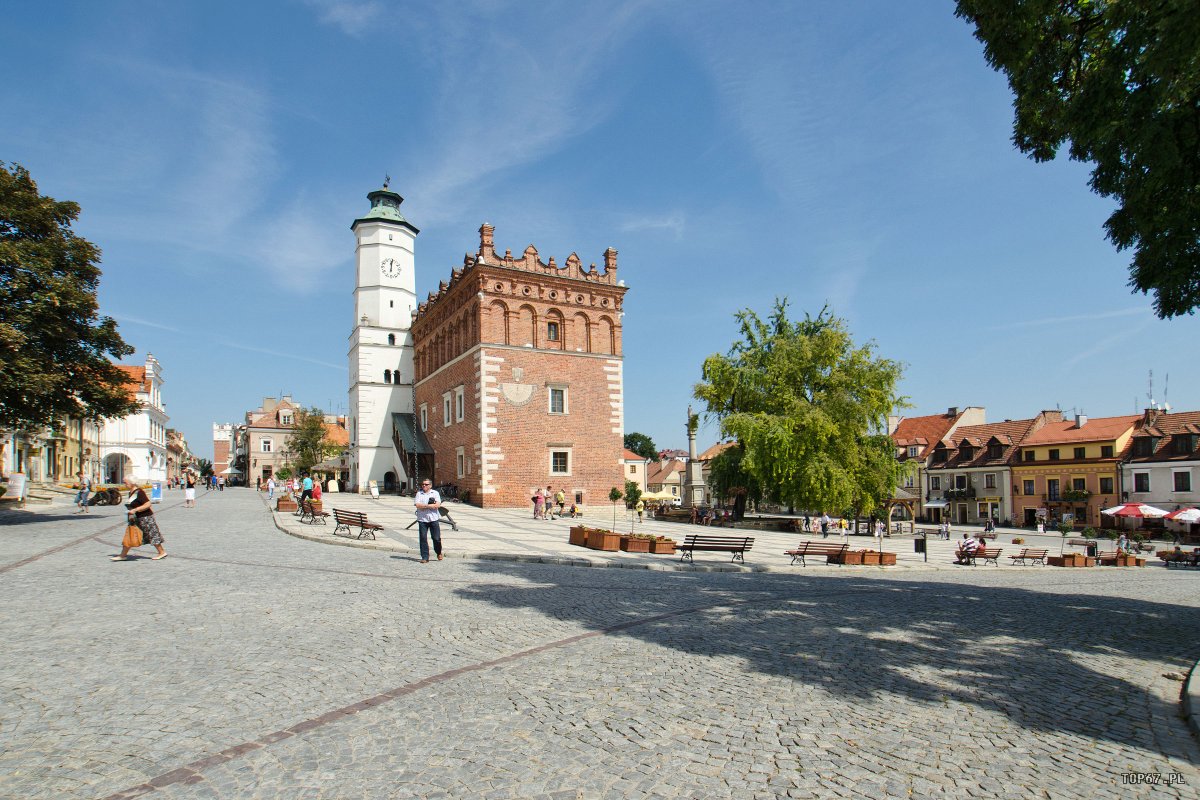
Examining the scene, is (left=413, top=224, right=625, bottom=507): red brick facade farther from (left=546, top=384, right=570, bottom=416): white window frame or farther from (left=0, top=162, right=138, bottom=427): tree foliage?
(left=0, top=162, right=138, bottom=427): tree foliage

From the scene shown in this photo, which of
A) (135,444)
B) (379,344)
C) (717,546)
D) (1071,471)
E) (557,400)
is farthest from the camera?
(135,444)

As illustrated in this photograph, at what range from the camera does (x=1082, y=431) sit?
53.6 metres

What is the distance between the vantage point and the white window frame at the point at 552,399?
37969 millimetres

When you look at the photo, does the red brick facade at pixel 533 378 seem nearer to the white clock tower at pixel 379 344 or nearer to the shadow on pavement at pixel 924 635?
the white clock tower at pixel 379 344

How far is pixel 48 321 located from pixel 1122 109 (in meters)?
25.0

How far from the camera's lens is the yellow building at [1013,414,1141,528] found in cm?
5072

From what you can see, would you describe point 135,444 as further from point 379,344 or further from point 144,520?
point 144,520

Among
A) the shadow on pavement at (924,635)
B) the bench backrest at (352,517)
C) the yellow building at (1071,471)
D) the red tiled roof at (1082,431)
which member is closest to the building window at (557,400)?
the bench backrest at (352,517)

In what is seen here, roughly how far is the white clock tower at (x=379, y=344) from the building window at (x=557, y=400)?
16813 millimetres

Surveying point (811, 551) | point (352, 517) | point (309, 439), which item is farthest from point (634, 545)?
point (309, 439)

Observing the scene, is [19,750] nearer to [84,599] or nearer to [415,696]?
[415,696]

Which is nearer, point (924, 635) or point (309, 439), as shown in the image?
point (924, 635)

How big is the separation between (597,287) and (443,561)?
26.3m

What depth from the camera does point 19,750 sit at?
15.8 feet
